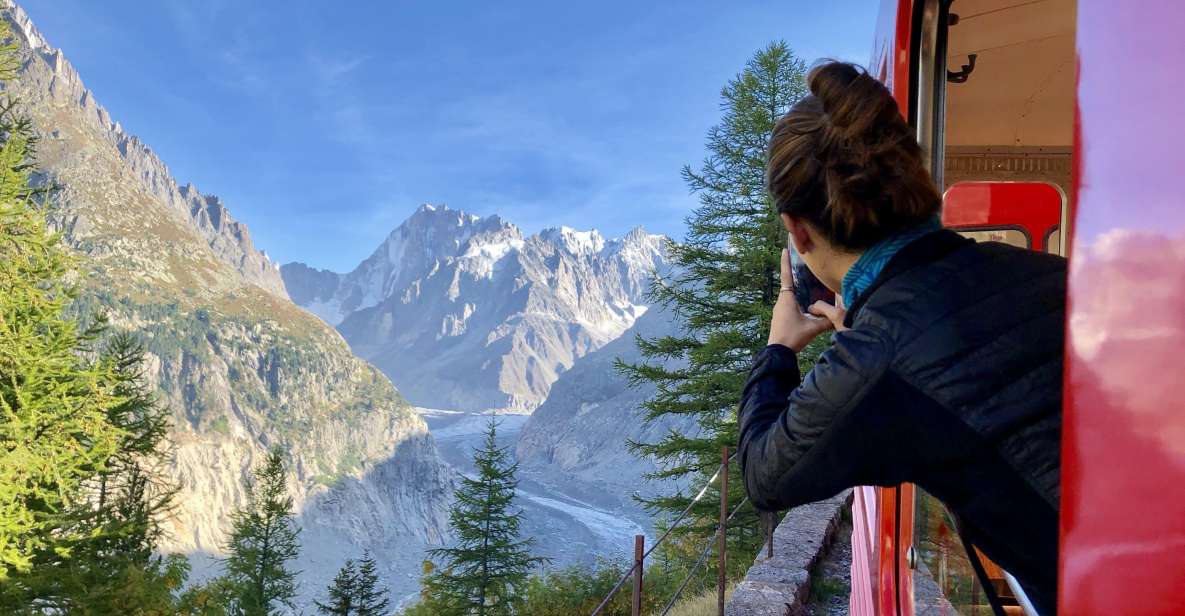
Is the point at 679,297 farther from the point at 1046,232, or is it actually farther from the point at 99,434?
the point at 99,434

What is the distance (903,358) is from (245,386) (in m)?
148

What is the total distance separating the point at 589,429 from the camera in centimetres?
16025

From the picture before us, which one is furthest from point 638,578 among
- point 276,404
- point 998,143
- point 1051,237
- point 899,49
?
point 276,404

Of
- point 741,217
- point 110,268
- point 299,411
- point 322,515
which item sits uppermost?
point 110,268

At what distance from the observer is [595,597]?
1983 centimetres

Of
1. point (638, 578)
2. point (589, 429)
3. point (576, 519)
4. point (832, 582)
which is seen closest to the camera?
point (638, 578)

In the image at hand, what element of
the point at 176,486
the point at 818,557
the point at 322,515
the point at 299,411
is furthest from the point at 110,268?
the point at 818,557

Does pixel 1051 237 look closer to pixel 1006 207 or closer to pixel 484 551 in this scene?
pixel 1006 207

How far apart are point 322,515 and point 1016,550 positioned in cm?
13678

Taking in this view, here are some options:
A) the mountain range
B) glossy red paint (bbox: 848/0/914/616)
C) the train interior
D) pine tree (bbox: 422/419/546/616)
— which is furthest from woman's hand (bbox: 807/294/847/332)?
the mountain range

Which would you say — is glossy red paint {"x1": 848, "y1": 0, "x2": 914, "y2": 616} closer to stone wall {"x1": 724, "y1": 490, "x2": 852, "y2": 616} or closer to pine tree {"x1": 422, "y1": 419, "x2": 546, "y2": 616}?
stone wall {"x1": 724, "y1": 490, "x2": 852, "y2": 616}

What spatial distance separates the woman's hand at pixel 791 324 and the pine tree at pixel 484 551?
24.6 m

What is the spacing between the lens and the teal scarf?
36.8 inches

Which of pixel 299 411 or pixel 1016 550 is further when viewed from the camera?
pixel 299 411
